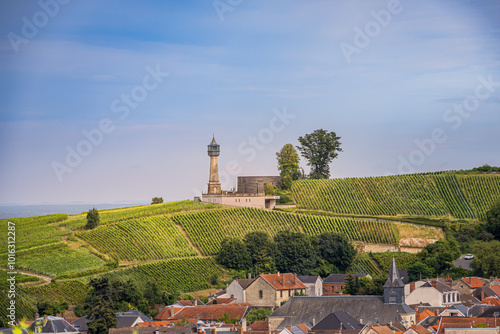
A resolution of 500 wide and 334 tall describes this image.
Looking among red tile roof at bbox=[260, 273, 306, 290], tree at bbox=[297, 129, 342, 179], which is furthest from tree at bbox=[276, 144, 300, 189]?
red tile roof at bbox=[260, 273, 306, 290]

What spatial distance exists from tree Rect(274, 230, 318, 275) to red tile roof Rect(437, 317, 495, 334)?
22.8m

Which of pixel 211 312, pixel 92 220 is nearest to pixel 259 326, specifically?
pixel 211 312

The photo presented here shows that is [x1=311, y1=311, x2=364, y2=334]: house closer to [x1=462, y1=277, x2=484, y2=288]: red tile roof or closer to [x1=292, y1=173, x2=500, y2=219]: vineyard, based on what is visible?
[x1=462, y1=277, x2=484, y2=288]: red tile roof

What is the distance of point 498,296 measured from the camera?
5319 cm

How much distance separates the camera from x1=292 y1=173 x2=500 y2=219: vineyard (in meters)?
77.2

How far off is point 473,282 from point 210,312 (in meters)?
19.9

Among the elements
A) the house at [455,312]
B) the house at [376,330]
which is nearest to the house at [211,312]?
the house at [376,330]

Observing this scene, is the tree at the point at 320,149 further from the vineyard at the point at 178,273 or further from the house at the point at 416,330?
the house at the point at 416,330

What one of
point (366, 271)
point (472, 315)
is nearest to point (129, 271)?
point (366, 271)

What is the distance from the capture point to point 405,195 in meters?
80.2

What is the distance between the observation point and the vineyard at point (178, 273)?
58.2m

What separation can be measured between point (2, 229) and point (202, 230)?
16.9 meters

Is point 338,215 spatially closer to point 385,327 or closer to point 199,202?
point 199,202

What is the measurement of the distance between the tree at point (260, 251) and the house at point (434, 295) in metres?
13.5
